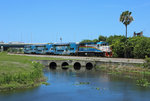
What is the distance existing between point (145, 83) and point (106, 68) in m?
22.9

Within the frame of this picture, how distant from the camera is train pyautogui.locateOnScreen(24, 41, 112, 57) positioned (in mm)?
74250

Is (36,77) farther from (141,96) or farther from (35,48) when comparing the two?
(35,48)

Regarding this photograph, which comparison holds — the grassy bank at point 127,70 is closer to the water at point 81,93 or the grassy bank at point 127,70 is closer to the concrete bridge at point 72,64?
the concrete bridge at point 72,64

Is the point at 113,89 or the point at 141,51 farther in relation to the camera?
the point at 141,51

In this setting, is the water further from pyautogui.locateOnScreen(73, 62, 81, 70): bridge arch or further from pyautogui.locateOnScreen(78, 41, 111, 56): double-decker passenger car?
pyautogui.locateOnScreen(78, 41, 111, 56): double-decker passenger car

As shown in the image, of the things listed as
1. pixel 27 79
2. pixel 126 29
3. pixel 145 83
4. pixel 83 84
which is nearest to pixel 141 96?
pixel 145 83

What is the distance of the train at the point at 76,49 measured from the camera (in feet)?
244

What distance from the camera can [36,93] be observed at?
28.4 m

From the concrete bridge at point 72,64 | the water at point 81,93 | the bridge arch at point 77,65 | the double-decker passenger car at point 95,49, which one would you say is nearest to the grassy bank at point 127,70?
the concrete bridge at point 72,64

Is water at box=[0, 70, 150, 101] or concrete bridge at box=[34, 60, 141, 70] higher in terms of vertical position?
concrete bridge at box=[34, 60, 141, 70]

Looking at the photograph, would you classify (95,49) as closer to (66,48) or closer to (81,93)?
(66,48)

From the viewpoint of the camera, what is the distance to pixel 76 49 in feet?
284

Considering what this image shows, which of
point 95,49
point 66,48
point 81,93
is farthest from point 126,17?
point 81,93

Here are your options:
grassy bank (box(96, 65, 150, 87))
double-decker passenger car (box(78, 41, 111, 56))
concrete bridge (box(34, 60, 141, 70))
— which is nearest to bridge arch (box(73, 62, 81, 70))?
concrete bridge (box(34, 60, 141, 70))
